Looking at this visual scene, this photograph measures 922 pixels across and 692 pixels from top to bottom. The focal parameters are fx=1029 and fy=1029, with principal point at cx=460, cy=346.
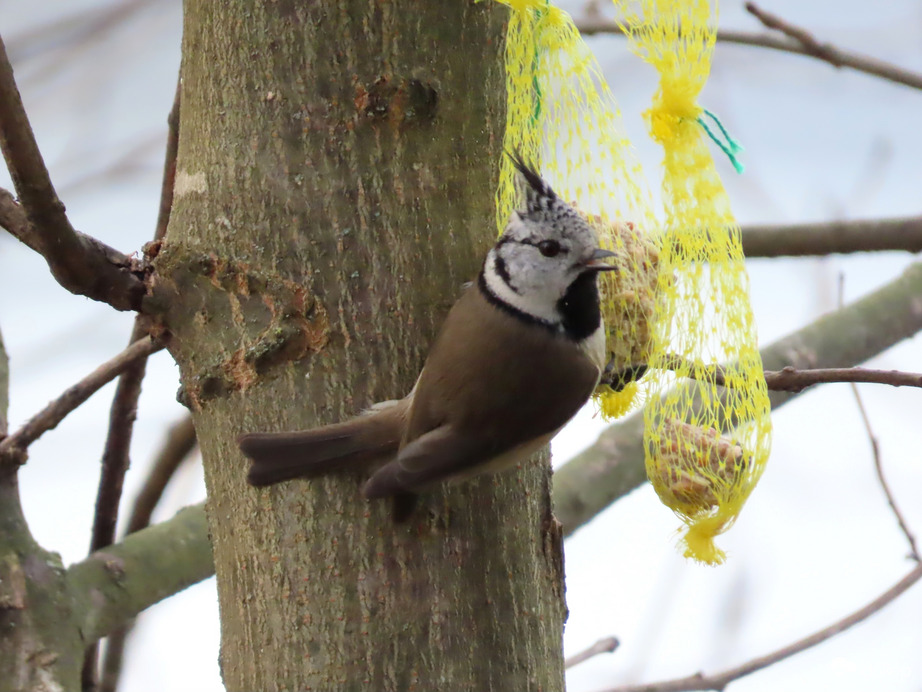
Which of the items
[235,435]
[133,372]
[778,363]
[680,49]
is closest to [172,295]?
[235,435]

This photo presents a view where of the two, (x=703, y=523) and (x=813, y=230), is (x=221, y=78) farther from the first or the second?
(x=813, y=230)

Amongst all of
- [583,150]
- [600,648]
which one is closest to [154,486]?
[600,648]

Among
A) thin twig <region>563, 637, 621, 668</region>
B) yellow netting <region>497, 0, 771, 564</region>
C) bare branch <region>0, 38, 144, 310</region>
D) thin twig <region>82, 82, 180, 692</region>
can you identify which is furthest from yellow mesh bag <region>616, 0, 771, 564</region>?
thin twig <region>82, 82, 180, 692</region>

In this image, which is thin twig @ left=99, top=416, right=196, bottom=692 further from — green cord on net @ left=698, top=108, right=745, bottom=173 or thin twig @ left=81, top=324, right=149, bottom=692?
green cord on net @ left=698, top=108, right=745, bottom=173

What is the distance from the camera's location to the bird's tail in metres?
1.13

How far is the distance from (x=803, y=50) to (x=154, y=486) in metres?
1.65

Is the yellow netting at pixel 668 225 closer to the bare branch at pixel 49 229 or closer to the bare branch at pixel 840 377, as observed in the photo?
the bare branch at pixel 840 377

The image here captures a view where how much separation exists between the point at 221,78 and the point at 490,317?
17.9 inches

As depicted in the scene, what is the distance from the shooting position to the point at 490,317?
1.37 meters

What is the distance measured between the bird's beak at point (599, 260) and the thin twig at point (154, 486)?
1114mm

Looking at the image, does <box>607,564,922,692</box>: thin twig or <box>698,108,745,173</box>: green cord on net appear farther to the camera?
<box>607,564,922,692</box>: thin twig

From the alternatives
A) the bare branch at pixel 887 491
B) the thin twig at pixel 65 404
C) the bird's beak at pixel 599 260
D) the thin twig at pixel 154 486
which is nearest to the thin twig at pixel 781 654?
the bare branch at pixel 887 491

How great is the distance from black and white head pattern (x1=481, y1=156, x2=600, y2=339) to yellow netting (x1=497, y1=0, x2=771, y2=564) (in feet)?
0.17

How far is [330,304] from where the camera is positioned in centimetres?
120
